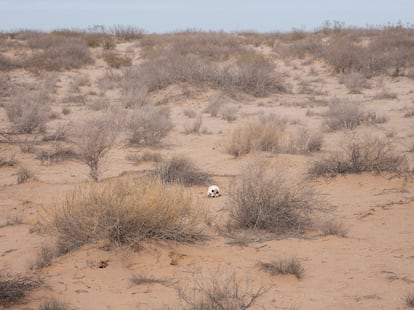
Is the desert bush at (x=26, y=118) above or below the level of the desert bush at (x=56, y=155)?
above

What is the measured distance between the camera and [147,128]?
430 inches

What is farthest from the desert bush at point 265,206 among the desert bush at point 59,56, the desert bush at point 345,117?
the desert bush at point 59,56

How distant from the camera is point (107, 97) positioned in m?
16.8

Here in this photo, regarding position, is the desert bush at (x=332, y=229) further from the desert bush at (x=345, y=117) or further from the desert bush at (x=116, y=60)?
the desert bush at (x=116, y=60)

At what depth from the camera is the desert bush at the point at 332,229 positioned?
5.51m

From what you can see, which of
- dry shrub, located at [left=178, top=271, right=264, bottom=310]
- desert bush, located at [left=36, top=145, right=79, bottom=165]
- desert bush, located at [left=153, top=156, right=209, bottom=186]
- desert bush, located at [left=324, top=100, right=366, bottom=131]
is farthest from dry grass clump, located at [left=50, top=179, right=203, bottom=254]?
desert bush, located at [left=324, top=100, right=366, bottom=131]

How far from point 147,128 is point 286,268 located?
689 centimetres

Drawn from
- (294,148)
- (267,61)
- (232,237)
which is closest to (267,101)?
(267,61)

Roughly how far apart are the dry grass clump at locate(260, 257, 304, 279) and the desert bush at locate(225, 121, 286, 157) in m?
4.71

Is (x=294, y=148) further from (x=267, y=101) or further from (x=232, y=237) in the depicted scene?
(x=267, y=101)

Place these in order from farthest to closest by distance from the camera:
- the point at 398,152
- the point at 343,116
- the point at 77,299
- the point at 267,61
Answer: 1. the point at 267,61
2. the point at 343,116
3. the point at 398,152
4. the point at 77,299

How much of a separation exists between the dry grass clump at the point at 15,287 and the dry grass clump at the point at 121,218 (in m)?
0.71

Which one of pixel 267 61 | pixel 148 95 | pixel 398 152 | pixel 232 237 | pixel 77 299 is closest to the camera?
pixel 77 299

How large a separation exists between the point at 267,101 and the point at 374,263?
1150 cm
